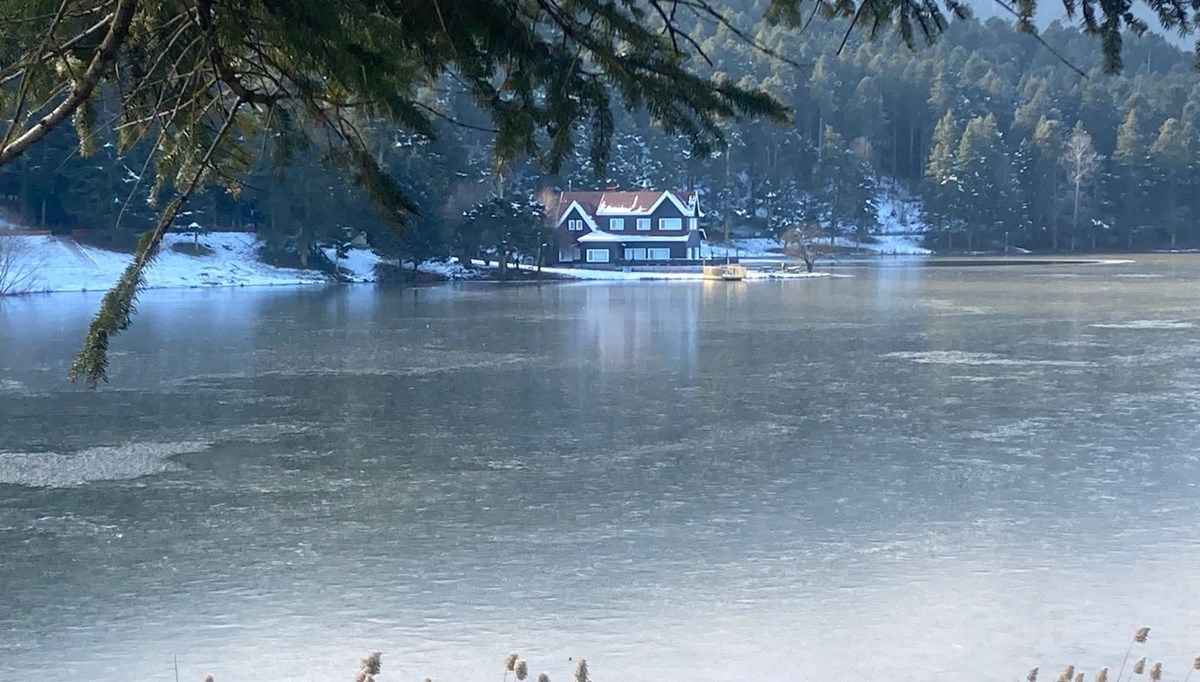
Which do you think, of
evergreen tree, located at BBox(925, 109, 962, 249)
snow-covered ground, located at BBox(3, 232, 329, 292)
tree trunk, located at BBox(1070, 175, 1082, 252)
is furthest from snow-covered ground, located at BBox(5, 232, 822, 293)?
tree trunk, located at BBox(1070, 175, 1082, 252)

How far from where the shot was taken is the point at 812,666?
20.3 feet

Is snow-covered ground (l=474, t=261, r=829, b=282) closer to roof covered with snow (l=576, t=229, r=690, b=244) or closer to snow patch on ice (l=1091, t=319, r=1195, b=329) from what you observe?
roof covered with snow (l=576, t=229, r=690, b=244)

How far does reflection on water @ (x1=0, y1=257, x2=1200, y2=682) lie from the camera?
6531 millimetres

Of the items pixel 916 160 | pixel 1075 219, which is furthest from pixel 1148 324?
pixel 916 160

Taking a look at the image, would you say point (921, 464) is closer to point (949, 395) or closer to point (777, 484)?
point (777, 484)

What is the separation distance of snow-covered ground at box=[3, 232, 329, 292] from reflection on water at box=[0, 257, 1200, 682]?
18.7 metres

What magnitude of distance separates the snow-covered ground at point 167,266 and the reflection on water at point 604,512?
18734 mm

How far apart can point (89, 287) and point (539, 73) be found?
3525cm

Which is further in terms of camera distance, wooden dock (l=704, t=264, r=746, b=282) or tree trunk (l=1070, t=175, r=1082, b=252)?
tree trunk (l=1070, t=175, r=1082, b=252)

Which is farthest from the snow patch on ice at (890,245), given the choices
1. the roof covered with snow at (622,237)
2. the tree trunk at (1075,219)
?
the roof covered with snow at (622,237)

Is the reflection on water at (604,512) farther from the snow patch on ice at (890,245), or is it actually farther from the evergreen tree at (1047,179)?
the evergreen tree at (1047,179)

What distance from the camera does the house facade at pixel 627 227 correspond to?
5319 cm

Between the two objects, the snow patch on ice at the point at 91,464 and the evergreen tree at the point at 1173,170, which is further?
the evergreen tree at the point at 1173,170

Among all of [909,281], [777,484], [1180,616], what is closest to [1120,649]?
[1180,616]
